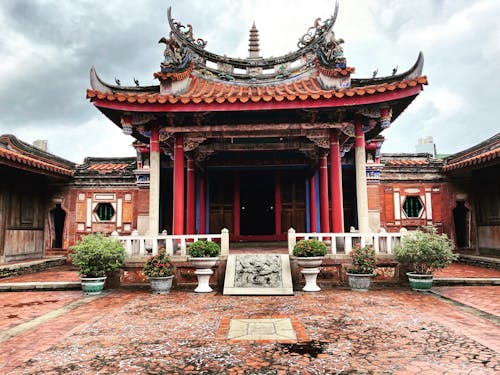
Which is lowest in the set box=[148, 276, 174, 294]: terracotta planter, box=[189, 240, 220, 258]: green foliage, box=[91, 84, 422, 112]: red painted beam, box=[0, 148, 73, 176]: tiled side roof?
box=[148, 276, 174, 294]: terracotta planter

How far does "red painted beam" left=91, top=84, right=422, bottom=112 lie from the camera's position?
8.69 m

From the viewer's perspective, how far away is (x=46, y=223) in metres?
15.2

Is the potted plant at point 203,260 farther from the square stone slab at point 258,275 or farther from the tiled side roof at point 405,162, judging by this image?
the tiled side roof at point 405,162

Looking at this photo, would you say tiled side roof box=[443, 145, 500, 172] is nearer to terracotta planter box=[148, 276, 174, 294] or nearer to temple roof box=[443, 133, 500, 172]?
temple roof box=[443, 133, 500, 172]

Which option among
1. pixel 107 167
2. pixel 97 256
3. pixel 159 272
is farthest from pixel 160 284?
pixel 107 167

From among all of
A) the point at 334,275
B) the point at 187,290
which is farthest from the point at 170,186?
the point at 334,275

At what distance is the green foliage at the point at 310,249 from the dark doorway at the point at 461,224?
10.5 m

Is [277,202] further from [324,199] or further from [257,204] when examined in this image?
[324,199]

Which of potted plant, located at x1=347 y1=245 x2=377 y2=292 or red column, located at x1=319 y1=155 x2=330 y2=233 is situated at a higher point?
red column, located at x1=319 y1=155 x2=330 y2=233

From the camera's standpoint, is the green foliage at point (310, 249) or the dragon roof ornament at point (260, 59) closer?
the green foliage at point (310, 249)

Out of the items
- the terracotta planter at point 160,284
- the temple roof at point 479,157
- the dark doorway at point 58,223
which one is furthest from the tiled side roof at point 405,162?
the dark doorway at point 58,223

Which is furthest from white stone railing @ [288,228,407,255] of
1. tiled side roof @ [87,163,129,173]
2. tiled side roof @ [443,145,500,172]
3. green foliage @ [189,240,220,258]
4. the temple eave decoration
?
tiled side roof @ [87,163,129,173]

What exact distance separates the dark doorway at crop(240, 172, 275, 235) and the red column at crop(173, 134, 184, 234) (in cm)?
463

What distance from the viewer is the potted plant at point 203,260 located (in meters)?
8.06
